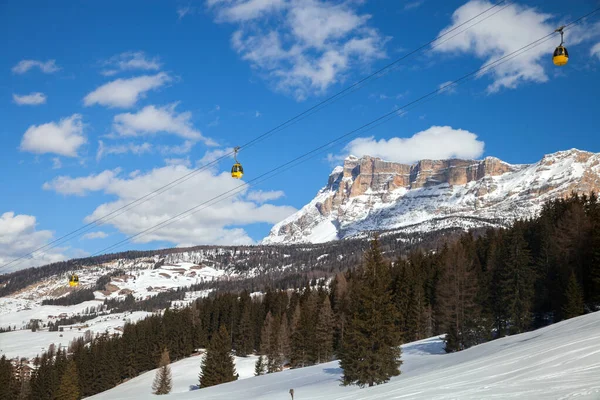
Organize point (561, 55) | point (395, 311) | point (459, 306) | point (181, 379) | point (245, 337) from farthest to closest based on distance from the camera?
1. point (245, 337)
2. point (181, 379)
3. point (459, 306)
4. point (395, 311)
5. point (561, 55)

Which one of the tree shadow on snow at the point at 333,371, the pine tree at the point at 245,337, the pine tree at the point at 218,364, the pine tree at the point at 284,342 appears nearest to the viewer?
the tree shadow on snow at the point at 333,371

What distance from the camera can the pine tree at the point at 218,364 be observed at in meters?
59.9

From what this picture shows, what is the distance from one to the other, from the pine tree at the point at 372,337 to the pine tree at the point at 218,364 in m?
29.1

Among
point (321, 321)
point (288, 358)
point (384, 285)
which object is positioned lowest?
point (288, 358)

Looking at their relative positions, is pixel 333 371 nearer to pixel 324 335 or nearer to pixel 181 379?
pixel 324 335

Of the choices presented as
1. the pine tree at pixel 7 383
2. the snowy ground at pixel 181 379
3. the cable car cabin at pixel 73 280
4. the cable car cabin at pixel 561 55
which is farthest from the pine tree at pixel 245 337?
the cable car cabin at pixel 561 55

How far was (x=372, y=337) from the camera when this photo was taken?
34.2 meters

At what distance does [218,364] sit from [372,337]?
106 feet

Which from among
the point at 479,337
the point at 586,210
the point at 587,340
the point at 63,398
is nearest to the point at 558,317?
the point at 479,337

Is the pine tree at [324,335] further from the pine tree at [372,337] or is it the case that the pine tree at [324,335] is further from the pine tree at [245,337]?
the pine tree at [372,337]

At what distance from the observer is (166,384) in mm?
61594

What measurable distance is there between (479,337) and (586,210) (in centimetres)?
2705

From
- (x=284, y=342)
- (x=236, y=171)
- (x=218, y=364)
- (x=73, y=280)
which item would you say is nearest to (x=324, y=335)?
(x=284, y=342)

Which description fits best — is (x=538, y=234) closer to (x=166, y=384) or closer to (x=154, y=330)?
(x=166, y=384)
